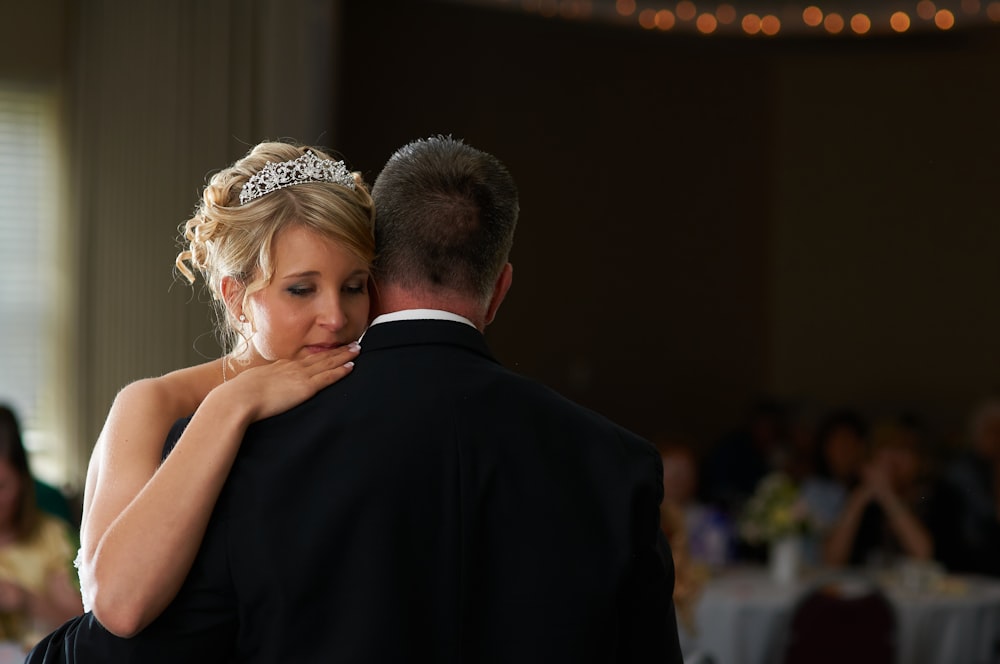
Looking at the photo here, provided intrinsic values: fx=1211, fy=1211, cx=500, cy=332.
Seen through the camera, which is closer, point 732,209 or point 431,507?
point 431,507

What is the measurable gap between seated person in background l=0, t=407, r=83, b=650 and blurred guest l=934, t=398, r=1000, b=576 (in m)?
4.24

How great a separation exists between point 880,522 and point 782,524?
757mm

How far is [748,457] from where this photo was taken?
7.97m

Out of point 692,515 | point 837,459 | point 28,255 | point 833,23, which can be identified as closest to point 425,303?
point 692,515

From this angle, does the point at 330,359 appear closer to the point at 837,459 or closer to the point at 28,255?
the point at 837,459

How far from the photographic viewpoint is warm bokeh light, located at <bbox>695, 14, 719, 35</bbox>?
9.50 meters

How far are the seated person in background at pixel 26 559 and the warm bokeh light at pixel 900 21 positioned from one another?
299 inches

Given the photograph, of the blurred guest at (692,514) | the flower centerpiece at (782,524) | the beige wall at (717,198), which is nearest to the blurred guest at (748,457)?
the beige wall at (717,198)

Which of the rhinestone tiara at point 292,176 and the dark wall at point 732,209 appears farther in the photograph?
the dark wall at point 732,209

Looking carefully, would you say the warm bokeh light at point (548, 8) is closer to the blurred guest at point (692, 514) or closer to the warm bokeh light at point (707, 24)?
the warm bokeh light at point (707, 24)

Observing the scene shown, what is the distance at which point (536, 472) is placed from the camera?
143 cm

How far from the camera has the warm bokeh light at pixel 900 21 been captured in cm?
936

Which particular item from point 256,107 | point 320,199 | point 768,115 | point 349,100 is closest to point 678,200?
point 768,115

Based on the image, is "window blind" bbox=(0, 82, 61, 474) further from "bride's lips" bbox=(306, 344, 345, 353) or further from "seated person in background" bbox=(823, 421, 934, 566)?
"bride's lips" bbox=(306, 344, 345, 353)
